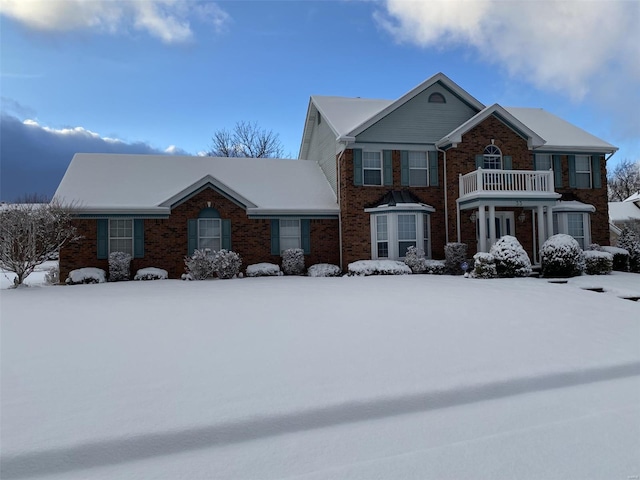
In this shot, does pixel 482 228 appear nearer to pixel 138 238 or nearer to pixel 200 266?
pixel 200 266

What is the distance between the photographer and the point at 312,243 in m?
18.4

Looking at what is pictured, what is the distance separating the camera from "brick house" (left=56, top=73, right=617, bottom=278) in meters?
16.9

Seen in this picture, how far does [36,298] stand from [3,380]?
6.92 meters

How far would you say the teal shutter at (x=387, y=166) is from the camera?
724 inches

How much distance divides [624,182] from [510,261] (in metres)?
55.6

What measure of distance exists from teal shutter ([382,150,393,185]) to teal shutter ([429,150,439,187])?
179 centimetres

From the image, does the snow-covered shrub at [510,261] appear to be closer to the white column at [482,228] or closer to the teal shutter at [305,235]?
the white column at [482,228]

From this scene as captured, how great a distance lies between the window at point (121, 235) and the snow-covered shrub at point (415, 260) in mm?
10905

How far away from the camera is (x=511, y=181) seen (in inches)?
685

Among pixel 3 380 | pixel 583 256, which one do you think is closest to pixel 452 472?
pixel 3 380

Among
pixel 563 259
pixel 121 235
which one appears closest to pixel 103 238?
pixel 121 235

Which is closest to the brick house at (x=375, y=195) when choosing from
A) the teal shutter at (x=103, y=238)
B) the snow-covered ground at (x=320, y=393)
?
the teal shutter at (x=103, y=238)

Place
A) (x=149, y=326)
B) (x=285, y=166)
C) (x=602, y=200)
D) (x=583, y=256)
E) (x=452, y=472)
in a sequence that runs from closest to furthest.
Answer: (x=452, y=472), (x=149, y=326), (x=583, y=256), (x=602, y=200), (x=285, y=166)

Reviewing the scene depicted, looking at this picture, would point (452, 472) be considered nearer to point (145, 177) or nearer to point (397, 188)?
point (397, 188)
